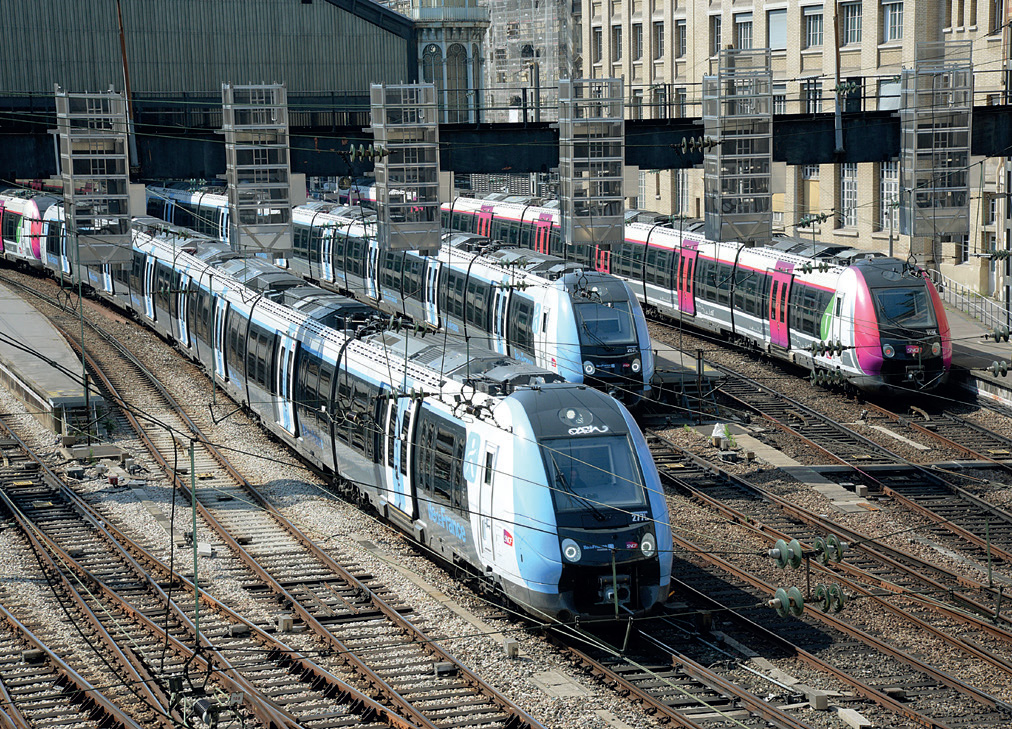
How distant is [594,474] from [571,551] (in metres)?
1.10

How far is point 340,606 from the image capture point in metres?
19.7

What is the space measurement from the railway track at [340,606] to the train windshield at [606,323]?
26.7ft

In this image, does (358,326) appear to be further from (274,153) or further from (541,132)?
(541,132)

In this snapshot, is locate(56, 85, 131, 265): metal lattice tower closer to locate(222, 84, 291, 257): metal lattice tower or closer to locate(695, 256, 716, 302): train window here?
locate(222, 84, 291, 257): metal lattice tower

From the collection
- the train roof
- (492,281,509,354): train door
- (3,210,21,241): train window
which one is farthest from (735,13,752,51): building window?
the train roof

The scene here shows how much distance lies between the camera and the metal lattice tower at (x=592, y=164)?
28.6 metres

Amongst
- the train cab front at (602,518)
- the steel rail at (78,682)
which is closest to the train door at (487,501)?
the train cab front at (602,518)

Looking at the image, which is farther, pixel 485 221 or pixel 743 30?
pixel 743 30

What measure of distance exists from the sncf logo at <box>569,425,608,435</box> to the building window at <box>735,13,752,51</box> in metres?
45.6

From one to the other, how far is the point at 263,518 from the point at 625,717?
1060cm

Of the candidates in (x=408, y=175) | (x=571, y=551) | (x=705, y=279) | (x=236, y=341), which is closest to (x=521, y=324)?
(x=408, y=175)

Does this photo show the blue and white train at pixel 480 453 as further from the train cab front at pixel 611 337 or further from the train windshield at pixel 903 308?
the train windshield at pixel 903 308

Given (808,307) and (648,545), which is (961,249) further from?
(648,545)

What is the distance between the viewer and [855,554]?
21828 millimetres
